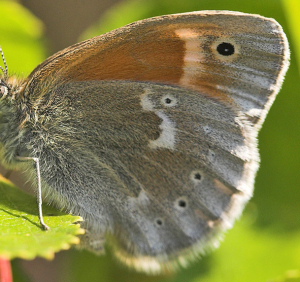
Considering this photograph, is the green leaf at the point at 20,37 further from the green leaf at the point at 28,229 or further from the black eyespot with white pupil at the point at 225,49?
the black eyespot with white pupil at the point at 225,49

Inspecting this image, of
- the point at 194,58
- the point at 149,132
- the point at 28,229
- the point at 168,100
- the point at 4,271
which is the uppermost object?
the point at 194,58

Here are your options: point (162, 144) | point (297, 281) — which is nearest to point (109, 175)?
point (162, 144)

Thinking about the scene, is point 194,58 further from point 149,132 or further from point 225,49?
point 149,132

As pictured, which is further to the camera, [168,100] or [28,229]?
[168,100]

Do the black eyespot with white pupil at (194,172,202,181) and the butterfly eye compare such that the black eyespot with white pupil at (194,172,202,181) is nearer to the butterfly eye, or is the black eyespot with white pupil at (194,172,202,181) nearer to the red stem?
the butterfly eye

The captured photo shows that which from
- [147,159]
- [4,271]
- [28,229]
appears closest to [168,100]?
[147,159]

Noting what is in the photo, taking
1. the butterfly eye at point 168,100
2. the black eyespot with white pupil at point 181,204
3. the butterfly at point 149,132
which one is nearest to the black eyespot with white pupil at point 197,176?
the butterfly at point 149,132

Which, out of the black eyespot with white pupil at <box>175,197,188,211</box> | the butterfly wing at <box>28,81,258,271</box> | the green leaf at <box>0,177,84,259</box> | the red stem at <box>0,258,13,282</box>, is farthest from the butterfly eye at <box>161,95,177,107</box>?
the red stem at <box>0,258,13,282</box>

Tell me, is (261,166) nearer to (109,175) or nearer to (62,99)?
(109,175)
